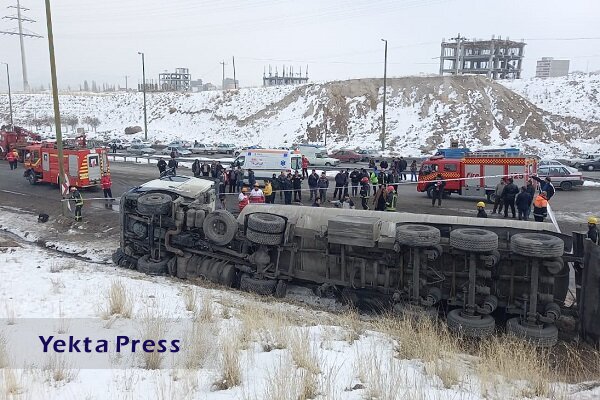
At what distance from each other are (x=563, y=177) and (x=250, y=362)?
23465 millimetres

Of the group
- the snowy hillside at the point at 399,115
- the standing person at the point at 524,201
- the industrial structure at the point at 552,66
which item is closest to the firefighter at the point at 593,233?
the standing person at the point at 524,201

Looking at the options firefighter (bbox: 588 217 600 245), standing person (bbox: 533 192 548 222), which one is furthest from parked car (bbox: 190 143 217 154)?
firefighter (bbox: 588 217 600 245)

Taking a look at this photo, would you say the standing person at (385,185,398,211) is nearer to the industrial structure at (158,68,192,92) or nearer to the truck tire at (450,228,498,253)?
the truck tire at (450,228,498,253)

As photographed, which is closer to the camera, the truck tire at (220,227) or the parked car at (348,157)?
the truck tire at (220,227)

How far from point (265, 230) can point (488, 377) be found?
19.7 ft

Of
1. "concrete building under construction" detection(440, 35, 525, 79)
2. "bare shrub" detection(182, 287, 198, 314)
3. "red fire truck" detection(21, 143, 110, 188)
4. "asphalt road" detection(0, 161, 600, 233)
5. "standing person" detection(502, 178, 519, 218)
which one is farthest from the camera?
"concrete building under construction" detection(440, 35, 525, 79)

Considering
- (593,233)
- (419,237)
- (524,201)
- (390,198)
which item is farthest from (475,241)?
(524,201)

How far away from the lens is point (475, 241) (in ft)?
26.4

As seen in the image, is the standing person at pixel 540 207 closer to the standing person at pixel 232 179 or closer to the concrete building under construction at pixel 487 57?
the standing person at pixel 232 179

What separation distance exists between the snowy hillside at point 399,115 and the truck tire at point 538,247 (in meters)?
41.4

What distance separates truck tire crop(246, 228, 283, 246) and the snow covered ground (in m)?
2.18

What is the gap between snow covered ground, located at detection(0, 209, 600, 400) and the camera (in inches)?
174

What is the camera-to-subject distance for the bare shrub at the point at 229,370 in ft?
15.1

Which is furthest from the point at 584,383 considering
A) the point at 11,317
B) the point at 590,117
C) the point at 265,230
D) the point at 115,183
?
the point at 590,117
